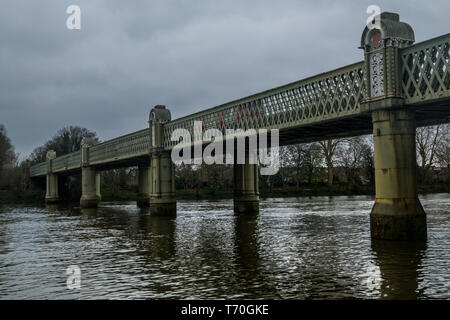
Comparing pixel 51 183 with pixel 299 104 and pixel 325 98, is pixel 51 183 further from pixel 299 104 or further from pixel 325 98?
pixel 325 98

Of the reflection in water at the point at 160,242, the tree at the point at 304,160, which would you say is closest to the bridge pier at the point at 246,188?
the reflection in water at the point at 160,242

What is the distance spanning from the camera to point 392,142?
75.7 ft

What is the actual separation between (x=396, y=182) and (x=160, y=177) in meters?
29.1

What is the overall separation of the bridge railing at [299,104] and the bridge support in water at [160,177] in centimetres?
853

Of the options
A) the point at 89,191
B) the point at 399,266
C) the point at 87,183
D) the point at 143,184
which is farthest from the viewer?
the point at 87,183

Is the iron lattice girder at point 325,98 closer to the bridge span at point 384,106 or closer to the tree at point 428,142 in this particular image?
the bridge span at point 384,106

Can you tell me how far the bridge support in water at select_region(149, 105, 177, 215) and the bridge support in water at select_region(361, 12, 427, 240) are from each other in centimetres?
2786

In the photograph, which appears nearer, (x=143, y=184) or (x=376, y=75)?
(x=376, y=75)

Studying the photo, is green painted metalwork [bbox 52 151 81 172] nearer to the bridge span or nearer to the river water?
the bridge span

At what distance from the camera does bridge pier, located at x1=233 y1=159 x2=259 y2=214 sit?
164ft

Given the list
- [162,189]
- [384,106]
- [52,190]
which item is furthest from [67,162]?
[384,106]

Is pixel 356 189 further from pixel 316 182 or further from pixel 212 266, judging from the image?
pixel 212 266
